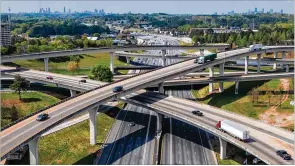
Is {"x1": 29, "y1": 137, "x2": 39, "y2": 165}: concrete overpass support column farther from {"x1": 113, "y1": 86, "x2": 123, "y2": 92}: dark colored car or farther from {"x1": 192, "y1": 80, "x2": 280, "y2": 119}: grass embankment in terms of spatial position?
{"x1": 192, "y1": 80, "x2": 280, "y2": 119}: grass embankment

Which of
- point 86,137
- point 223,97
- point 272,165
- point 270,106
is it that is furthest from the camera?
point 223,97

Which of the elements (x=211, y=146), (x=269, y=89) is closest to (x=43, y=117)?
(x=211, y=146)

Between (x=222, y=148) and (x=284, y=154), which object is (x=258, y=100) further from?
(x=284, y=154)

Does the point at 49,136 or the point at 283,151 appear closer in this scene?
the point at 283,151

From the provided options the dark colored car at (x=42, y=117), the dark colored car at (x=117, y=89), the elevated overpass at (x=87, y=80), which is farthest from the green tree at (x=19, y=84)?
the dark colored car at (x=42, y=117)

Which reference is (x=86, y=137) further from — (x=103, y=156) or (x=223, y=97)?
(x=223, y=97)

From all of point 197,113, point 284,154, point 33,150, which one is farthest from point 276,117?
point 33,150
